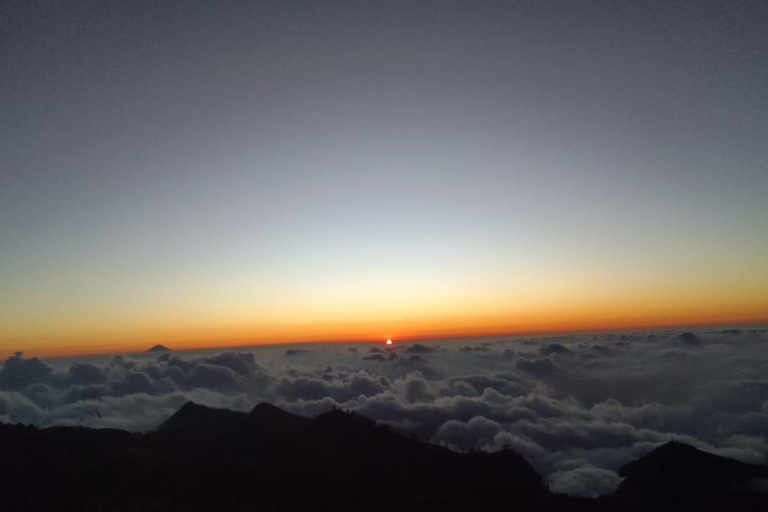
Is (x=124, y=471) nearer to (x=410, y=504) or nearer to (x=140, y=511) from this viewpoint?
(x=140, y=511)

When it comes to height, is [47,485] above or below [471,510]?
above

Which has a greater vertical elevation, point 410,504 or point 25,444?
point 25,444

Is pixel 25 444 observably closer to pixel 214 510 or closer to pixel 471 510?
pixel 214 510

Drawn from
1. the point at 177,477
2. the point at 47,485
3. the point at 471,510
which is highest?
the point at 47,485

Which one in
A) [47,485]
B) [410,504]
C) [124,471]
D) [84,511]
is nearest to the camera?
[84,511]

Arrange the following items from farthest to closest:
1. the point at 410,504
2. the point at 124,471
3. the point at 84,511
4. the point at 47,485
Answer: the point at 410,504
the point at 124,471
the point at 47,485
the point at 84,511

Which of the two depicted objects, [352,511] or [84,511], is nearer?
[84,511]

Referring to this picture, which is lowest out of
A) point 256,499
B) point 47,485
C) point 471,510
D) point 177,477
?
point 471,510

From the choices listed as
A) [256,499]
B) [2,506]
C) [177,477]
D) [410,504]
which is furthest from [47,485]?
[410,504]

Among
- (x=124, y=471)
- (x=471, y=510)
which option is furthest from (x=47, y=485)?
(x=471, y=510)
